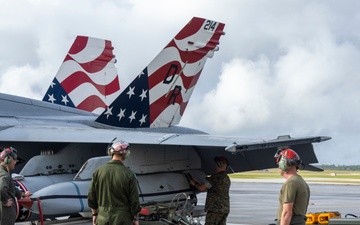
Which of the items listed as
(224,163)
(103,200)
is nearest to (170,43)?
(224,163)

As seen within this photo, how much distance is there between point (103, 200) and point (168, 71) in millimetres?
6089

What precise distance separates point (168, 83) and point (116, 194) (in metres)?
6.14

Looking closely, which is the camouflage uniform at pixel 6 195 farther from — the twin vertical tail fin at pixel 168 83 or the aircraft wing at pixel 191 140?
the twin vertical tail fin at pixel 168 83

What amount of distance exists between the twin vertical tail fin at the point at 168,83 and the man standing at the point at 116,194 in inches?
202

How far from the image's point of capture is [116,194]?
5730 mm

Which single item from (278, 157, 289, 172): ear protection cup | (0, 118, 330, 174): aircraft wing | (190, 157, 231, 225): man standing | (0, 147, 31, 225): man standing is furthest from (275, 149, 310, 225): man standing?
(190, 157, 231, 225): man standing

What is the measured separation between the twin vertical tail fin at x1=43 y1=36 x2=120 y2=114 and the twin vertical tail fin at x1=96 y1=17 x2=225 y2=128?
424 cm

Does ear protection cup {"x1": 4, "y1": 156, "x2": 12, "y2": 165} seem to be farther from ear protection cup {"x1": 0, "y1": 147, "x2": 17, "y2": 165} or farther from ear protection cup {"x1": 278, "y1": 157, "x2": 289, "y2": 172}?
ear protection cup {"x1": 278, "y1": 157, "x2": 289, "y2": 172}

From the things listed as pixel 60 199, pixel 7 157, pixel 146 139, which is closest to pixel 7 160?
pixel 7 157

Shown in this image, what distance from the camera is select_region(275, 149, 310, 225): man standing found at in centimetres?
526

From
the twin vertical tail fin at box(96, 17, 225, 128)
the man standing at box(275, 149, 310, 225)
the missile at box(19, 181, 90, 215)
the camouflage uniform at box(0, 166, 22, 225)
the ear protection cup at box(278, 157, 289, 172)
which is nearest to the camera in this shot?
the man standing at box(275, 149, 310, 225)

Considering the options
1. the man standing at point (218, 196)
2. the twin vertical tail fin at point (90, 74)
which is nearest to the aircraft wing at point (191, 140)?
the man standing at point (218, 196)

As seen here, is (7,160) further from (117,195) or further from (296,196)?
(296,196)

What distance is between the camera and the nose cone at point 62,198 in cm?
829
